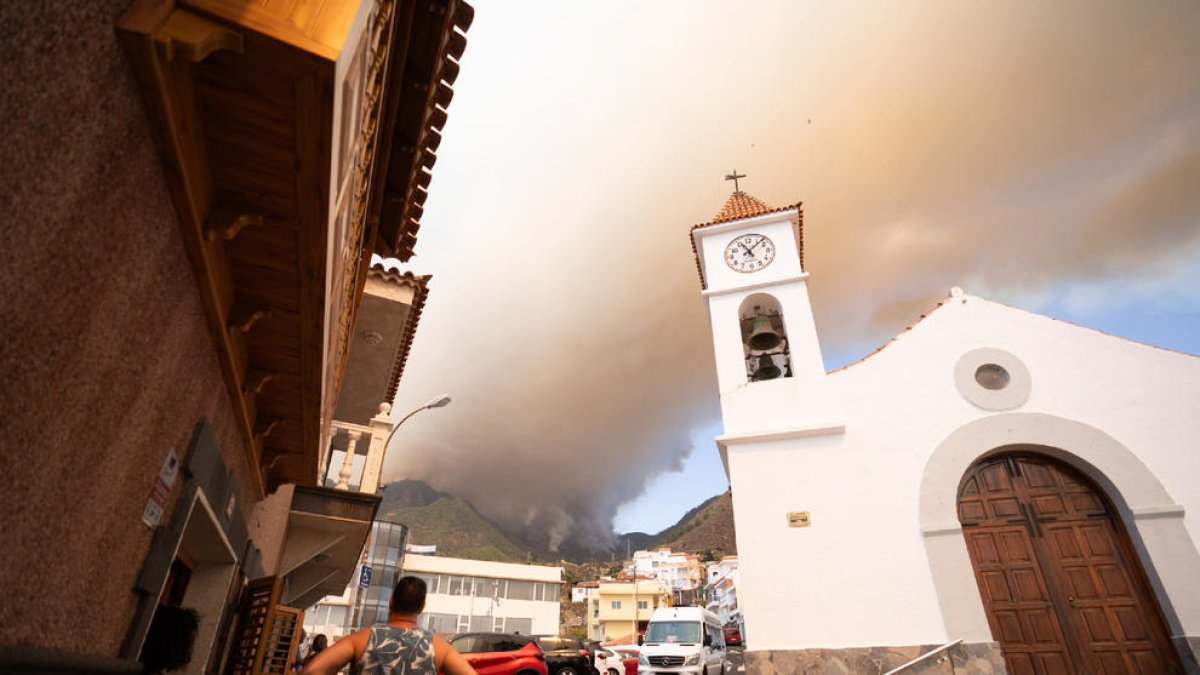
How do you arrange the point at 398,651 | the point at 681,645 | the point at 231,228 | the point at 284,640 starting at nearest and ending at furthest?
1. the point at 231,228
2. the point at 398,651
3. the point at 284,640
4. the point at 681,645

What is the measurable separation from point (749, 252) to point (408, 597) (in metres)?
11.0

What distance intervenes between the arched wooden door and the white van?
7.16 meters

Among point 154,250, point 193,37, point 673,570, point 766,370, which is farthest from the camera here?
point 673,570

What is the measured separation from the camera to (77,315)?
6.93 ft

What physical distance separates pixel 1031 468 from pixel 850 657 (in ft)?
15.0

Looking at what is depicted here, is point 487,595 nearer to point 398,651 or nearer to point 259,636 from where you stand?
point 259,636

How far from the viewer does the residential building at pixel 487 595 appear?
44219 mm

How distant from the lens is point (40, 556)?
2.23 meters

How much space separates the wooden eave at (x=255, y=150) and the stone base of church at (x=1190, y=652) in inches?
457

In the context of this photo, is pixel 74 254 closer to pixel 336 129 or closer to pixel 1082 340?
pixel 336 129

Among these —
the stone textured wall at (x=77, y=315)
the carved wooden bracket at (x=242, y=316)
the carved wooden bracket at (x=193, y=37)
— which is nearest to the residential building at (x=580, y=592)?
the carved wooden bracket at (x=242, y=316)

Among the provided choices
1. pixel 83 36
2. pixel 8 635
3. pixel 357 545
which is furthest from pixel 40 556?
pixel 357 545

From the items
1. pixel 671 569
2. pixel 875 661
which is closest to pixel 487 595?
pixel 875 661

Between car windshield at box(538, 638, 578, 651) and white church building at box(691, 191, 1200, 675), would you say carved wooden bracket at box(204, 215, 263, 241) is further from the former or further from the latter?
car windshield at box(538, 638, 578, 651)
